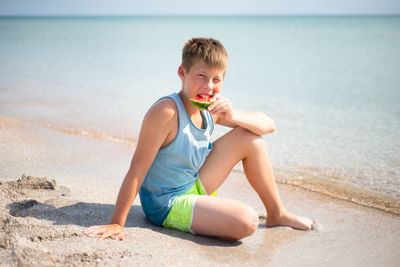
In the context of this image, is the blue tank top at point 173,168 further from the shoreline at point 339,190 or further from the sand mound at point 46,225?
the shoreline at point 339,190

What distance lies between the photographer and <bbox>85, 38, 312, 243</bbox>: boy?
8.38 feet

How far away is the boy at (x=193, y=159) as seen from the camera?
8.38 feet

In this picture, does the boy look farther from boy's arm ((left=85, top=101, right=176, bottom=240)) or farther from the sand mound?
the sand mound

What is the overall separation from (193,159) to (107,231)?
78cm

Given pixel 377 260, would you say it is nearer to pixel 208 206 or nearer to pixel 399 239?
pixel 399 239

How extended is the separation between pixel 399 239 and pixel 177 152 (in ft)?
6.10

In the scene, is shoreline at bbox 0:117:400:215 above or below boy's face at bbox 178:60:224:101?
below

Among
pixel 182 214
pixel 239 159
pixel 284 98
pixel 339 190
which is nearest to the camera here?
pixel 182 214

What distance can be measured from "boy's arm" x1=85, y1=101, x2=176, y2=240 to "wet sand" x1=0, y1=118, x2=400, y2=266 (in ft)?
0.45

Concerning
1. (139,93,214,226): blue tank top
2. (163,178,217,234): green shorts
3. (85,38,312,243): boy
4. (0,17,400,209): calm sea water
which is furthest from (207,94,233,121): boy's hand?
(0,17,400,209): calm sea water

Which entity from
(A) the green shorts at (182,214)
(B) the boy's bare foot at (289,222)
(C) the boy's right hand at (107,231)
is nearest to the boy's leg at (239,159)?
(B) the boy's bare foot at (289,222)

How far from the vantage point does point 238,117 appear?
112 inches

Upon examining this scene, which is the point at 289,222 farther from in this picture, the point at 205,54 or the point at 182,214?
the point at 205,54

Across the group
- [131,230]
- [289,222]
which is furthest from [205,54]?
[289,222]
